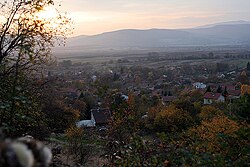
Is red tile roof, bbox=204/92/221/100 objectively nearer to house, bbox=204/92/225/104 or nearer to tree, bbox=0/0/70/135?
house, bbox=204/92/225/104

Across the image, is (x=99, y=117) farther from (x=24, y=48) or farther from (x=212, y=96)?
(x=24, y=48)

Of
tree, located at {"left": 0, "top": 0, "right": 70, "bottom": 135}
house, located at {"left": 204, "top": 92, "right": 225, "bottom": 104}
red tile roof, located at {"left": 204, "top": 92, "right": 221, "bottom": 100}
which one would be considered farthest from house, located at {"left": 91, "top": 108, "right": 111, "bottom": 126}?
tree, located at {"left": 0, "top": 0, "right": 70, "bottom": 135}

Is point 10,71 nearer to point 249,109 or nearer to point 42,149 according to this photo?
point 42,149

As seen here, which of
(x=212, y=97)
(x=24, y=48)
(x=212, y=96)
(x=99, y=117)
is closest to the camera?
(x=24, y=48)

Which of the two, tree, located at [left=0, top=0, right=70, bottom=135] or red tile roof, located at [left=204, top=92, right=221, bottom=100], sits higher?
tree, located at [left=0, top=0, right=70, bottom=135]

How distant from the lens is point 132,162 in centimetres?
474

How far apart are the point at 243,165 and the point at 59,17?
480 cm

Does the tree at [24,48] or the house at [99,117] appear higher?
the tree at [24,48]

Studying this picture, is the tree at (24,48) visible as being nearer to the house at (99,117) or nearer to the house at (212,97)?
the house at (99,117)

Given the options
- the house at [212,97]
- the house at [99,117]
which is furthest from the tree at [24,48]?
the house at [212,97]

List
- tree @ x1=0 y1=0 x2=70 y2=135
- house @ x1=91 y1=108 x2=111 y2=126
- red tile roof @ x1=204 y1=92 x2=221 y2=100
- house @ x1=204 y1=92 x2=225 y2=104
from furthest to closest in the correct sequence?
red tile roof @ x1=204 y1=92 x2=221 y2=100, house @ x1=204 y1=92 x2=225 y2=104, house @ x1=91 y1=108 x2=111 y2=126, tree @ x1=0 y1=0 x2=70 y2=135

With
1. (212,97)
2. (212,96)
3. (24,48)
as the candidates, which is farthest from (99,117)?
(24,48)

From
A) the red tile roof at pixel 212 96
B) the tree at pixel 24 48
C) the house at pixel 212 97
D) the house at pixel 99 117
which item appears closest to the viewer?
the tree at pixel 24 48

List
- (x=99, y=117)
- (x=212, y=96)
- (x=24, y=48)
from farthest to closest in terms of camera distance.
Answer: (x=212, y=96) → (x=99, y=117) → (x=24, y=48)
